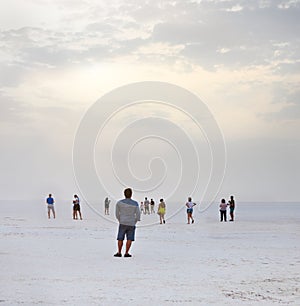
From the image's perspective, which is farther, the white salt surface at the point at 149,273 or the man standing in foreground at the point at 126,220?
the man standing in foreground at the point at 126,220

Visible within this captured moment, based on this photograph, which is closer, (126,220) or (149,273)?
(149,273)

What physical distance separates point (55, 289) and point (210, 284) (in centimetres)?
288

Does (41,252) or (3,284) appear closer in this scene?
(3,284)

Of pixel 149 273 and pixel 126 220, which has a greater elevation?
pixel 126 220

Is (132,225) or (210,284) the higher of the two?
(132,225)

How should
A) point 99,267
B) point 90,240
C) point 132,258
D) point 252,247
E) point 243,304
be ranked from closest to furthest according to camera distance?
point 243,304
point 99,267
point 132,258
point 252,247
point 90,240

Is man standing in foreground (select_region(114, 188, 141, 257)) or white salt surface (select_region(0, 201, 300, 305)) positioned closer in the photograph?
white salt surface (select_region(0, 201, 300, 305))

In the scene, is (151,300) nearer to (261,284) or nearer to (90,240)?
(261,284)

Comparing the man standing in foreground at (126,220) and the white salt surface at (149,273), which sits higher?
the man standing in foreground at (126,220)

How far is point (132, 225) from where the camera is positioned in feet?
49.7

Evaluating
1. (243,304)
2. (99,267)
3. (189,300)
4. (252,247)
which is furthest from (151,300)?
(252,247)

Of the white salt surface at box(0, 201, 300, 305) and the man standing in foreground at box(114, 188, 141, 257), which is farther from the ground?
the man standing in foreground at box(114, 188, 141, 257)

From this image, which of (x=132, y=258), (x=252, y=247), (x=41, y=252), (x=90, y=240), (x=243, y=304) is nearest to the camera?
(x=243, y=304)

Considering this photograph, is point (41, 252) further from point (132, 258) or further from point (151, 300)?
point (151, 300)
